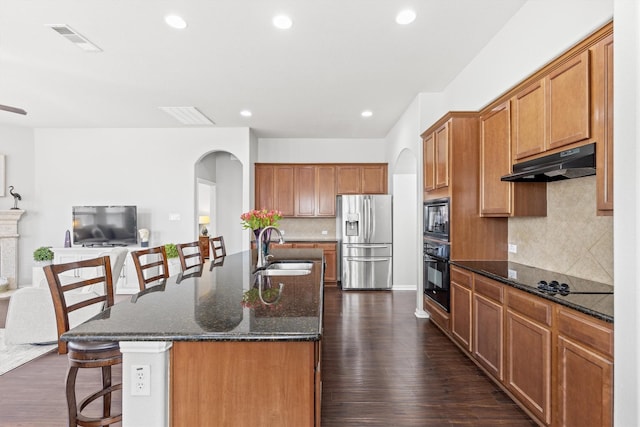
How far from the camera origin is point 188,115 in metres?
5.45

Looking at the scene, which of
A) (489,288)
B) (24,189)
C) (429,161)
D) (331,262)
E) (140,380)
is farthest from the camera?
(331,262)

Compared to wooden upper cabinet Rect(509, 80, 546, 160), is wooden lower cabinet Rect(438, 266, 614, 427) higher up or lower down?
lower down

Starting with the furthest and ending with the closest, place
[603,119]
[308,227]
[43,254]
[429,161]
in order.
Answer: [308,227] → [43,254] → [429,161] → [603,119]

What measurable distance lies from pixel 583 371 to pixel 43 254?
714 centimetres

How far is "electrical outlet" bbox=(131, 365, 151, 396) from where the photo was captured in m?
1.25

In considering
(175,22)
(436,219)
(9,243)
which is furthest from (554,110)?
(9,243)

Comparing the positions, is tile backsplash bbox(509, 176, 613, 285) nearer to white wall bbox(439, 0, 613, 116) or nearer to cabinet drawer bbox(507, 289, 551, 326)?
cabinet drawer bbox(507, 289, 551, 326)

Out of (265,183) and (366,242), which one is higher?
(265,183)

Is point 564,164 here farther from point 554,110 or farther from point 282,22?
point 282,22

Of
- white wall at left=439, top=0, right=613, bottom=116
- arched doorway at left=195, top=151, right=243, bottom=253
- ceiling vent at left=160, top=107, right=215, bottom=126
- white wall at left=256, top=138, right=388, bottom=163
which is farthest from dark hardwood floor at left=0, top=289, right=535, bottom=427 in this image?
arched doorway at left=195, top=151, right=243, bottom=253

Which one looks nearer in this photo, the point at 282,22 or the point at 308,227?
the point at 282,22

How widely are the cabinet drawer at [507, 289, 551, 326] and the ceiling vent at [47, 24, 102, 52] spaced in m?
4.10

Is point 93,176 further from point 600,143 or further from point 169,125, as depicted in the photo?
point 600,143

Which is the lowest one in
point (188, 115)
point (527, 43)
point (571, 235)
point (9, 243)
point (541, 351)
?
point (541, 351)
